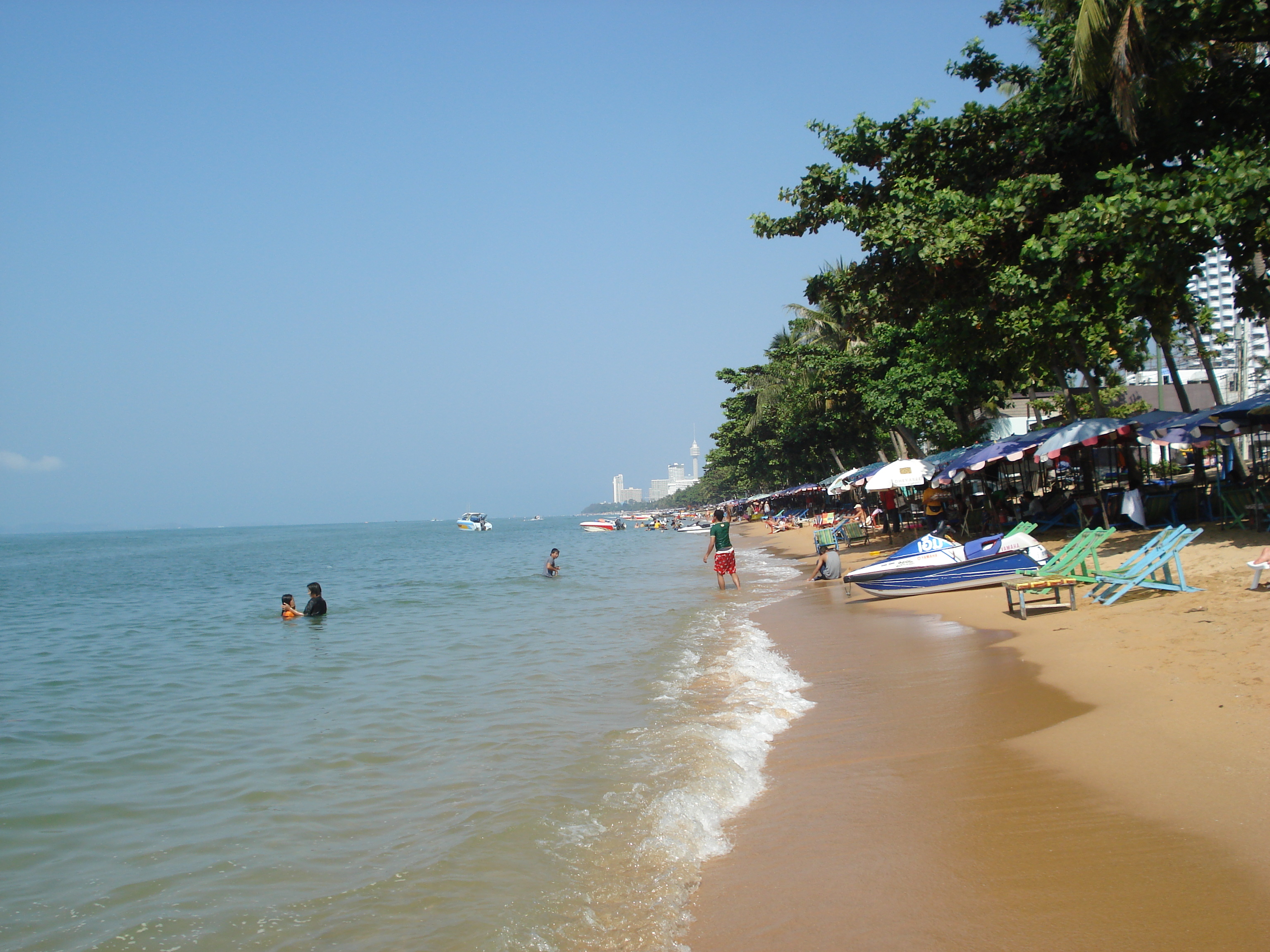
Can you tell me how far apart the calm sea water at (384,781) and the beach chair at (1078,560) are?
12.2ft

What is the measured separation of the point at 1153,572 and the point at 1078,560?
1.09 meters

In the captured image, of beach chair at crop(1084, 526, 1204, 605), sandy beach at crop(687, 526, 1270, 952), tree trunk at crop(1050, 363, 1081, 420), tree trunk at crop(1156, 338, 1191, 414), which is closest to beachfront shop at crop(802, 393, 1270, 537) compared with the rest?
tree trunk at crop(1050, 363, 1081, 420)

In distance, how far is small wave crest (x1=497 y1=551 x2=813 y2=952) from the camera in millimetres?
3656

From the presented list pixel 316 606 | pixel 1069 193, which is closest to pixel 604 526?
pixel 316 606

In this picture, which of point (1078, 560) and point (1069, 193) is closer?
point (1078, 560)

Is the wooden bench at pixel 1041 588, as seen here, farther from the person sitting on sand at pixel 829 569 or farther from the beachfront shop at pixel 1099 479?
the person sitting on sand at pixel 829 569

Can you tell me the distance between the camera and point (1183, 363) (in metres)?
62.1

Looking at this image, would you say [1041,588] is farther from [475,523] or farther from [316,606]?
[475,523]

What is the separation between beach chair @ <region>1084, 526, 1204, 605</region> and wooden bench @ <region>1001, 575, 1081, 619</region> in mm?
253

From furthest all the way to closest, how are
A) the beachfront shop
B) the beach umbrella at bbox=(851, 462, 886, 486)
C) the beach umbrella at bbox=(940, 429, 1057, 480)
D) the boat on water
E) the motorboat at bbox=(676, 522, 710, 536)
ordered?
the boat on water → the motorboat at bbox=(676, 522, 710, 536) → the beach umbrella at bbox=(851, 462, 886, 486) → the beach umbrella at bbox=(940, 429, 1057, 480) → the beachfront shop

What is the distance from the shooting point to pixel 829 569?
55.5ft

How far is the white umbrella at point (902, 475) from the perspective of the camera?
17.9 metres

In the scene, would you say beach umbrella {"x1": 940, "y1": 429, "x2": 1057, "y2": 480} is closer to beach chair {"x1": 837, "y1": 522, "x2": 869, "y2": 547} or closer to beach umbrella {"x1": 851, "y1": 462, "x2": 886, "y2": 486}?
beach umbrella {"x1": 851, "y1": 462, "x2": 886, "y2": 486}

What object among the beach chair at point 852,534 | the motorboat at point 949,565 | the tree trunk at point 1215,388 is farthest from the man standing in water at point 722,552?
the tree trunk at point 1215,388
